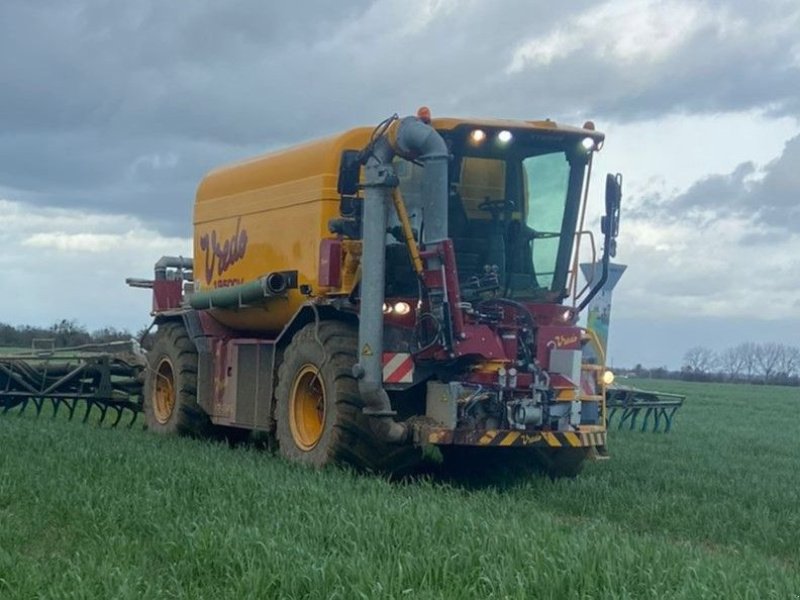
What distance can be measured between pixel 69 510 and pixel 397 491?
2.42 metres

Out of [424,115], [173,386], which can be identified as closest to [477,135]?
[424,115]

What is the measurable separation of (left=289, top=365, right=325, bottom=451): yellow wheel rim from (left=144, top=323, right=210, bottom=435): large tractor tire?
9.54 ft

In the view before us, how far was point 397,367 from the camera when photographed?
1030 centimetres

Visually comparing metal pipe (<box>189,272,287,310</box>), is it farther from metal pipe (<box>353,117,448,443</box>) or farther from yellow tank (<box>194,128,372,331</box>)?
metal pipe (<box>353,117,448,443</box>)

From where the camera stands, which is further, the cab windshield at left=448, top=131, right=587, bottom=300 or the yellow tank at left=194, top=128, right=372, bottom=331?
the yellow tank at left=194, top=128, right=372, bottom=331

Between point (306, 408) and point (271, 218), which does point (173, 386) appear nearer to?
point (271, 218)

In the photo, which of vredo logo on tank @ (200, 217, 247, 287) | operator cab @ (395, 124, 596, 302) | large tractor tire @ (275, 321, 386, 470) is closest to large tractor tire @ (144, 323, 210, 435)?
vredo logo on tank @ (200, 217, 247, 287)

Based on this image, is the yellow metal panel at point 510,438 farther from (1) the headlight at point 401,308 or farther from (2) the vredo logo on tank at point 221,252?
(2) the vredo logo on tank at point 221,252

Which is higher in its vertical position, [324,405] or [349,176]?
[349,176]

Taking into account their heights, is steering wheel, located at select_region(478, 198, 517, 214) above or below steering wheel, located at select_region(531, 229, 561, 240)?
above

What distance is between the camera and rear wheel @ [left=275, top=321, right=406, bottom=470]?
406 inches

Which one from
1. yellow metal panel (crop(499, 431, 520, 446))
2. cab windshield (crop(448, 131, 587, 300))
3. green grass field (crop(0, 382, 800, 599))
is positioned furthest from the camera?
cab windshield (crop(448, 131, 587, 300))

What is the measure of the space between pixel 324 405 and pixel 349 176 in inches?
83.3

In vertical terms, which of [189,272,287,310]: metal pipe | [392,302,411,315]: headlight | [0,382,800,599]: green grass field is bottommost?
[0,382,800,599]: green grass field
